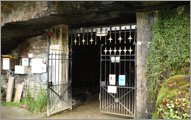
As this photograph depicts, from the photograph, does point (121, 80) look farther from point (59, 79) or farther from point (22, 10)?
point (22, 10)

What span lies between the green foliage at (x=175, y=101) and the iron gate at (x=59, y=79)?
3.88 m

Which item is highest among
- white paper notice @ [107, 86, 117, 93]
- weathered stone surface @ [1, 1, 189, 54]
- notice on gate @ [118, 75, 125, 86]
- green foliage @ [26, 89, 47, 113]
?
weathered stone surface @ [1, 1, 189, 54]

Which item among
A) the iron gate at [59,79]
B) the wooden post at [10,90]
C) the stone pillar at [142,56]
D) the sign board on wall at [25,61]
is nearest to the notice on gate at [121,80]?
the stone pillar at [142,56]

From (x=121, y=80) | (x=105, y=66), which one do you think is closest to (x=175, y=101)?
(x=121, y=80)

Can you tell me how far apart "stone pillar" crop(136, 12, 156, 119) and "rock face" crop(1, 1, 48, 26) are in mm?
2577

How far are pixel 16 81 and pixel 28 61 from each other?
121 cm

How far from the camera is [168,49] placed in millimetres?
5676

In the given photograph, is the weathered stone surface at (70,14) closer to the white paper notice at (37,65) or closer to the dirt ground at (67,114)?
the white paper notice at (37,65)

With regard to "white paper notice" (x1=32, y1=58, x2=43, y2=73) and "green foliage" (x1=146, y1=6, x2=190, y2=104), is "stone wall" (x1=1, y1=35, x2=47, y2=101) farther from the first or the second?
"green foliage" (x1=146, y1=6, x2=190, y2=104)

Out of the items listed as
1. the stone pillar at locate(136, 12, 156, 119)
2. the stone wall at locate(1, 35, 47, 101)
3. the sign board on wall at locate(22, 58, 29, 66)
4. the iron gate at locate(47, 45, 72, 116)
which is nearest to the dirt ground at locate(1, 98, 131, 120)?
the iron gate at locate(47, 45, 72, 116)

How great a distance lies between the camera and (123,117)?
280 inches

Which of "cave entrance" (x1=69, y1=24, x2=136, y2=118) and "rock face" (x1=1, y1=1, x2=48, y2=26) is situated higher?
"rock face" (x1=1, y1=1, x2=48, y2=26)

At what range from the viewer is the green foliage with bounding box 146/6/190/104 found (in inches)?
215

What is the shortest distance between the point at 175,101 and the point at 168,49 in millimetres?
1695
